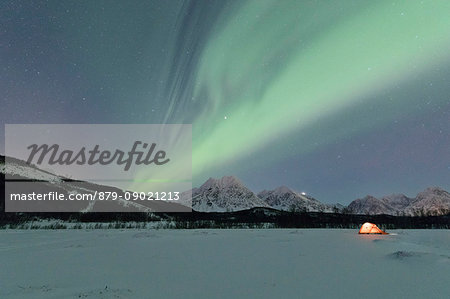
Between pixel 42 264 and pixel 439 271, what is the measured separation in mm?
14589

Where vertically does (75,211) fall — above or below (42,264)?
below

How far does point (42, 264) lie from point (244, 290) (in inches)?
335

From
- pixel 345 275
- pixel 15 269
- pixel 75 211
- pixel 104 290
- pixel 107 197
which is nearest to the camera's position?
pixel 104 290

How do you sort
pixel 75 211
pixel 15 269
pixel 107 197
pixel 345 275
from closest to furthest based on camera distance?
pixel 345 275 < pixel 15 269 < pixel 75 211 < pixel 107 197

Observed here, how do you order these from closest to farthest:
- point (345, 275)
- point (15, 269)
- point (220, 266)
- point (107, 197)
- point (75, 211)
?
point (345, 275)
point (15, 269)
point (220, 266)
point (75, 211)
point (107, 197)

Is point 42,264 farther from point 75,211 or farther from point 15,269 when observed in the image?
point 75,211

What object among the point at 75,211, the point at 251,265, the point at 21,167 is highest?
the point at 21,167

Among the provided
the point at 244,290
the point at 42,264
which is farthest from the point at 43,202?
the point at 244,290

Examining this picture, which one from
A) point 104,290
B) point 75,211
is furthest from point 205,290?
point 75,211

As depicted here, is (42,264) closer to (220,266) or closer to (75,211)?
(220,266)

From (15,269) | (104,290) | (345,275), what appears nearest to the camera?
(104,290)

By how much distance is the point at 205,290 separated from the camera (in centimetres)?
706

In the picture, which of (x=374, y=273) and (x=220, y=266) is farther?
(x=220, y=266)

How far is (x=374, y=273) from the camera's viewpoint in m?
8.94
